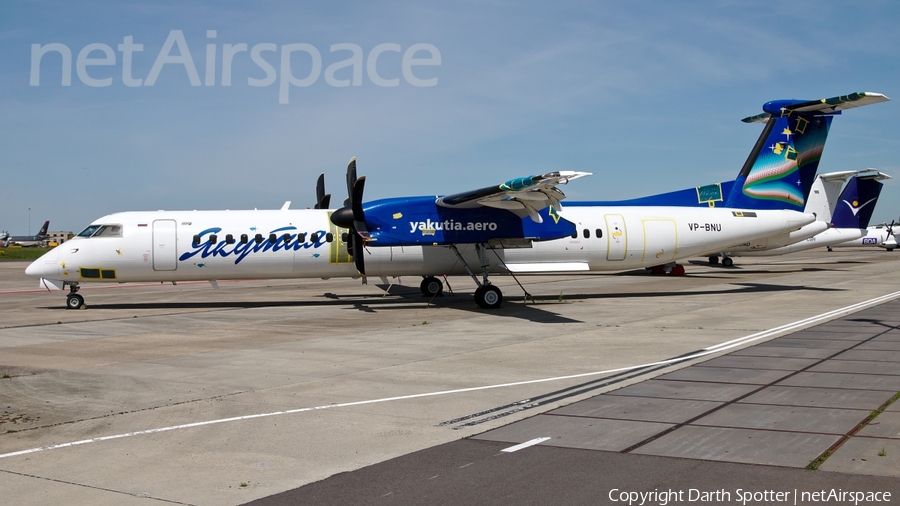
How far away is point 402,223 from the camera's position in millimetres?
20844

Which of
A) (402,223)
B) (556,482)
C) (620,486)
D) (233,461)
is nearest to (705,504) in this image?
(620,486)

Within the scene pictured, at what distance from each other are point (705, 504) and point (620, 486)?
68cm

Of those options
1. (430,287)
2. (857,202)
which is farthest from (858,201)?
(430,287)

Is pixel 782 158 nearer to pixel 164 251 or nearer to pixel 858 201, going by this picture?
pixel 164 251

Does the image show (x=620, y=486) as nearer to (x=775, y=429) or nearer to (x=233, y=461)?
(x=775, y=429)

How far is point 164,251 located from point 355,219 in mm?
5834

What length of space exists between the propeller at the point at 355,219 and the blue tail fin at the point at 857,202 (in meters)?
35.6

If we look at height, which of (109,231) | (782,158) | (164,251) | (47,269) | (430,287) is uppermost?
(782,158)

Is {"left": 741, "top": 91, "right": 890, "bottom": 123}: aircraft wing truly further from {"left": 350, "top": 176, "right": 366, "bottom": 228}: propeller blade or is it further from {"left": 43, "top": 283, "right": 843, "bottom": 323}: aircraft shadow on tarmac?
{"left": 350, "top": 176, "right": 366, "bottom": 228}: propeller blade

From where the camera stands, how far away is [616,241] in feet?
77.8

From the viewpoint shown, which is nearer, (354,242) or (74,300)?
(354,242)

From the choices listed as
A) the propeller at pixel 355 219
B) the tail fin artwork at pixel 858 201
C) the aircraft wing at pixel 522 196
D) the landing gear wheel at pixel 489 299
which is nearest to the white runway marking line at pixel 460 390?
the aircraft wing at pixel 522 196

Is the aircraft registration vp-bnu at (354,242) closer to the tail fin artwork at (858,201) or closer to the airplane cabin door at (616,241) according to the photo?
the airplane cabin door at (616,241)

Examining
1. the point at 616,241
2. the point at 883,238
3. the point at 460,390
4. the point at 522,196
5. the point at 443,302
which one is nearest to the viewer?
the point at 460,390
